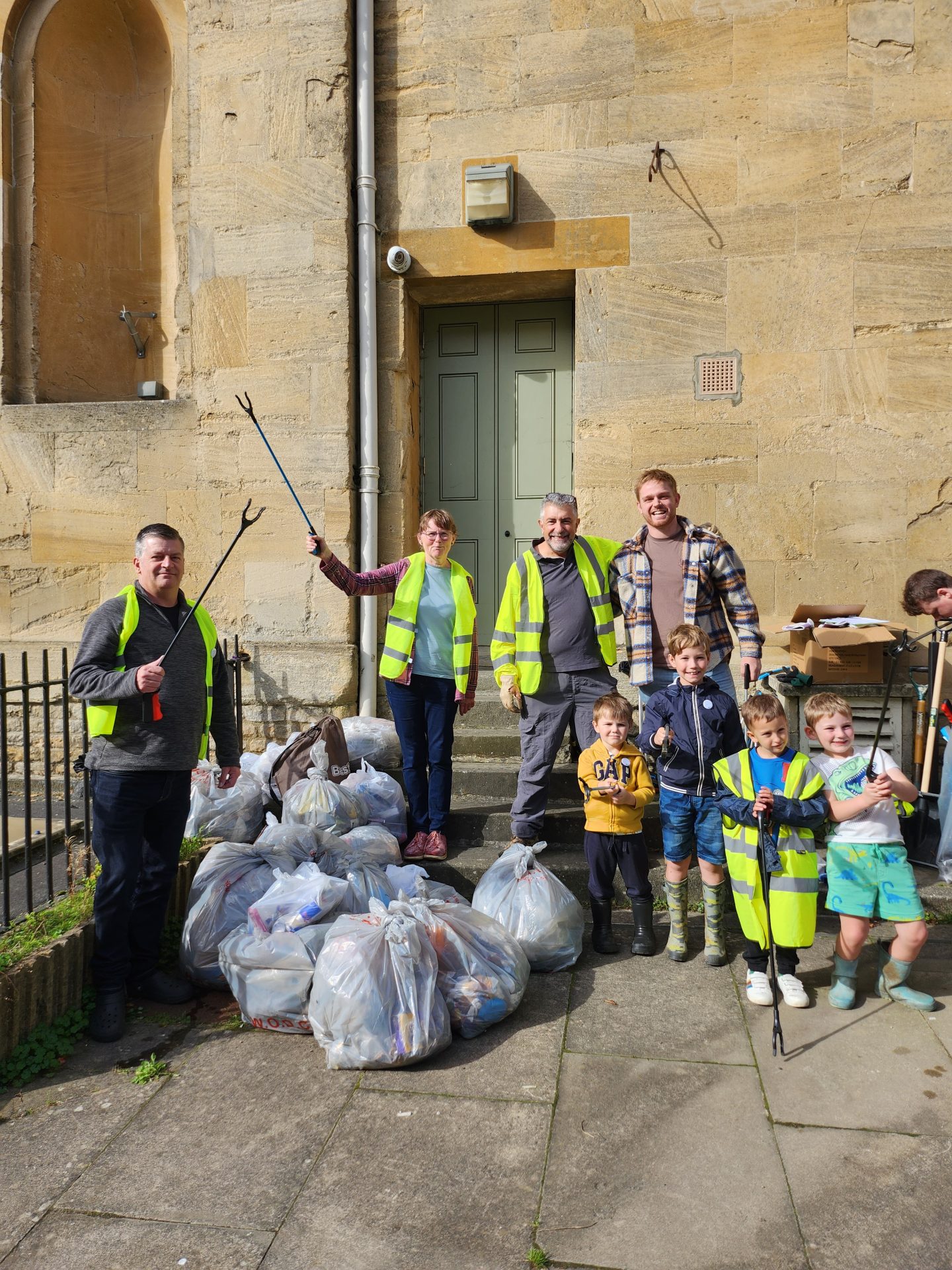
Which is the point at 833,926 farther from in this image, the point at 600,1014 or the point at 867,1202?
the point at 867,1202

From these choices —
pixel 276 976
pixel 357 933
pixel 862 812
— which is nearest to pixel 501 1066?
pixel 357 933

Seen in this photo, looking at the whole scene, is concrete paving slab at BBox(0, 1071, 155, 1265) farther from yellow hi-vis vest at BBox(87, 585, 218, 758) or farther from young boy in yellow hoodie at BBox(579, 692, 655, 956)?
young boy in yellow hoodie at BBox(579, 692, 655, 956)

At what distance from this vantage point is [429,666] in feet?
14.9

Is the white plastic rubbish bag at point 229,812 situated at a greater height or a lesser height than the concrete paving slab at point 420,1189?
greater

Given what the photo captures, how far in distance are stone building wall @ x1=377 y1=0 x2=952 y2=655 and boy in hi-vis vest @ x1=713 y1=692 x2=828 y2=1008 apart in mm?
2362

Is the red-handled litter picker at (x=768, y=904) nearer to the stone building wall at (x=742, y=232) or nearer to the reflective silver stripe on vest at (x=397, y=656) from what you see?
the reflective silver stripe on vest at (x=397, y=656)

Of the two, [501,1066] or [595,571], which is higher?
[595,571]

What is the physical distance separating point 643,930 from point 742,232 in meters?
4.14

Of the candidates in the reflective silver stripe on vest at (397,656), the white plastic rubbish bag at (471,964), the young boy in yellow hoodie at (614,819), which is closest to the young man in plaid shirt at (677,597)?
the young boy in yellow hoodie at (614,819)

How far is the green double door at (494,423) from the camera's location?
642 cm

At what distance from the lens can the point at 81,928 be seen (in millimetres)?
3523

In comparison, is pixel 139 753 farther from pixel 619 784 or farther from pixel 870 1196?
pixel 870 1196

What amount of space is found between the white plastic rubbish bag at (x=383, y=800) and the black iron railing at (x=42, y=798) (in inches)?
31.0

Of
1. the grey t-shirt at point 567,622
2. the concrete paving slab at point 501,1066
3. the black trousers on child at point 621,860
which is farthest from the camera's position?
the grey t-shirt at point 567,622
